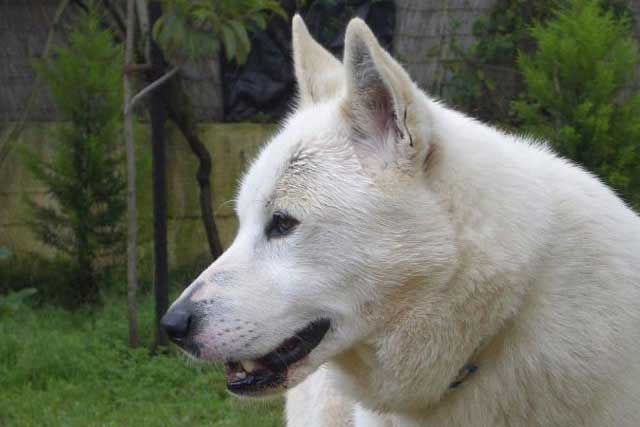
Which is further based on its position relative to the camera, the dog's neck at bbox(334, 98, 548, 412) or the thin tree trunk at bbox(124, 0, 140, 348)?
the thin tree trunk at bbox(124, 0, 140, 348)

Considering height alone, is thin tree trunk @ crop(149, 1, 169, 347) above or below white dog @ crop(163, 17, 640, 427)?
below

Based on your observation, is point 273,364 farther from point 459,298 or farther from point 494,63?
point 494,63

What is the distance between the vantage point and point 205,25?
5297 millimetres

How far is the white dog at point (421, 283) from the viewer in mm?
2305

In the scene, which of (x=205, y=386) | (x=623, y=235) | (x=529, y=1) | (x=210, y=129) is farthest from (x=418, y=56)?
(x=623, y=235)

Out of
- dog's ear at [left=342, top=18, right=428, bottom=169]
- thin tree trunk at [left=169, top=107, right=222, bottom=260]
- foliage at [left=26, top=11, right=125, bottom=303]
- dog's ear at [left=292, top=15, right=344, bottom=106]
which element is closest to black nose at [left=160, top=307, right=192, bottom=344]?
dog's ear at [left=342, top=18, right=428, bottom=169]

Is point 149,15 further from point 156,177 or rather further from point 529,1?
point 529,1

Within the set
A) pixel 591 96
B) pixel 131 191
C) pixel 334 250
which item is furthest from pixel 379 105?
pixel 131 191

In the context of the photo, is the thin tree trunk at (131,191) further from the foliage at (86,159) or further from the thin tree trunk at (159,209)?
the foliage at (86,159)

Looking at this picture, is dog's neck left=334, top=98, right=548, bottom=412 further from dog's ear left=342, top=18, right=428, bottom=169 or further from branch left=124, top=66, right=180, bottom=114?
branch left=124, top=66, right=180, bottom=114

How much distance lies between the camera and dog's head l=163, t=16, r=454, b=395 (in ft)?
7.58

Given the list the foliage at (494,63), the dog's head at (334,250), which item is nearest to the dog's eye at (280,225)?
the dog's head at (334,250)

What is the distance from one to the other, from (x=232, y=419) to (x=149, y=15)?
2.41 meters

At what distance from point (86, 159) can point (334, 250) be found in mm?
4495
